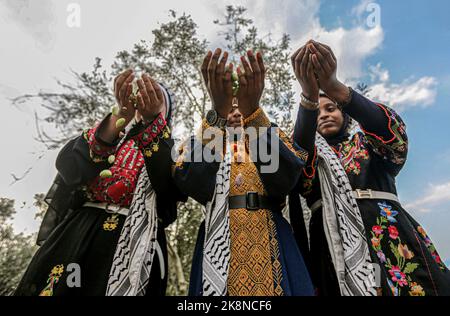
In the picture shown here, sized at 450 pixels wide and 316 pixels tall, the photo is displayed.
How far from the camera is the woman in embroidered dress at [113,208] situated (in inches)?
65.7

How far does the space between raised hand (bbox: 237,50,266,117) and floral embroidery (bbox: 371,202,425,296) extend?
1.00 metres

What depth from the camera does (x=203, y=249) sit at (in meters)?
1.67

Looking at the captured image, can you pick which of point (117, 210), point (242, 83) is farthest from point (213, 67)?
point (117, 210)

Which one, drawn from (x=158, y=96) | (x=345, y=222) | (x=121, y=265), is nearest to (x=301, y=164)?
(x=345, y=222)

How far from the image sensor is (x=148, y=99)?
183 centimetres

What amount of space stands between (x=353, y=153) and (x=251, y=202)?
908 mm

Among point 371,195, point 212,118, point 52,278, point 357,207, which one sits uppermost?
point 212,118

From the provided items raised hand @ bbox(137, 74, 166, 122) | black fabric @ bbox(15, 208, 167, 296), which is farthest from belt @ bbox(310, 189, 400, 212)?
black fabric @ bbox(15, 208, 167, 296)

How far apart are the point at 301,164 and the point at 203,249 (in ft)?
2.20

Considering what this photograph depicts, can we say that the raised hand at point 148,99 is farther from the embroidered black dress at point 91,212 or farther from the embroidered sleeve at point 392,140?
the embroidered sleeve at point 392,140

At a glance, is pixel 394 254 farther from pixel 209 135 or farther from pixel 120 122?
pixel 120 122

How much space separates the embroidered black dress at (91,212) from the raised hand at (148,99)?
0.19 feet

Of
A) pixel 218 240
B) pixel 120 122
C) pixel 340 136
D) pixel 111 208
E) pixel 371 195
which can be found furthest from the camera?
pixel 340 136
